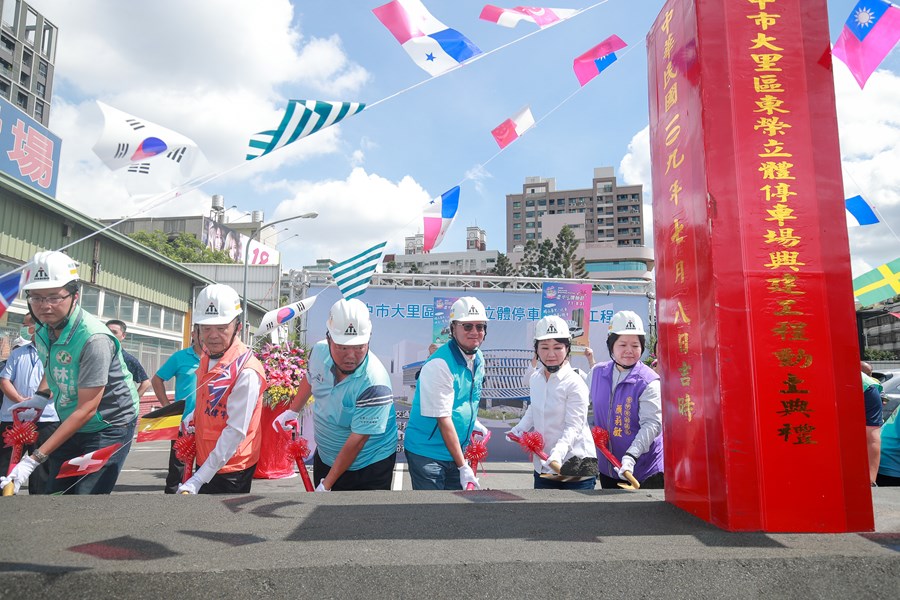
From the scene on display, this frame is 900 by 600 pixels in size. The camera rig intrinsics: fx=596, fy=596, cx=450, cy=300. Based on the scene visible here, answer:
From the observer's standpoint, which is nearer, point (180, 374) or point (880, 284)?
point (880, 284)

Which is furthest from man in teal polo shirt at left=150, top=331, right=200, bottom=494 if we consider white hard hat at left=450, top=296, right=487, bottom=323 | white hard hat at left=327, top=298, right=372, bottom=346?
white hard hat at left=450, top=296, right=487, bottom=323

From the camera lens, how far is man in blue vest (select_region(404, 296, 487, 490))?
3.76m

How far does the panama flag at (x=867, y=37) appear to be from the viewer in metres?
3.17

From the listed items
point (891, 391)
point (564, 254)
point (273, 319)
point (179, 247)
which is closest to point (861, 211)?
point (273, 319)

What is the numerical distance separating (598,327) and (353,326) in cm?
739

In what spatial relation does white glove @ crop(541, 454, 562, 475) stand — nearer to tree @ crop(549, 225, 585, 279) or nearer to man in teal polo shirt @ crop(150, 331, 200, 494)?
man in teal polo shirt @ crop(150, 331, 200, 494)

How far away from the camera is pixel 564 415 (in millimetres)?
4090

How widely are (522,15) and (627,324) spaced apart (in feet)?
8.08

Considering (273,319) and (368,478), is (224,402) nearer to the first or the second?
(368,478)

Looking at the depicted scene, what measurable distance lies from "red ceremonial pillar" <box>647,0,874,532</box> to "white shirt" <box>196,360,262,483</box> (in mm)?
2157

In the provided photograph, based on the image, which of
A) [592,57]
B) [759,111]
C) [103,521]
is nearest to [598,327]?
[592,57]

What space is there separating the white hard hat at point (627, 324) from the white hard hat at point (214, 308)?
2.93 metres

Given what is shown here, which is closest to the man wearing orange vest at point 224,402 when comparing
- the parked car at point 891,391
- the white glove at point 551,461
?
the white glove at point 551,461

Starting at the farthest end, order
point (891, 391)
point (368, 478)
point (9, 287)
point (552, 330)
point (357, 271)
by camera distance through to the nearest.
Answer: point (891, 391), point (357, 271), point (552, 330), point (368, 478), point (9, 287)
